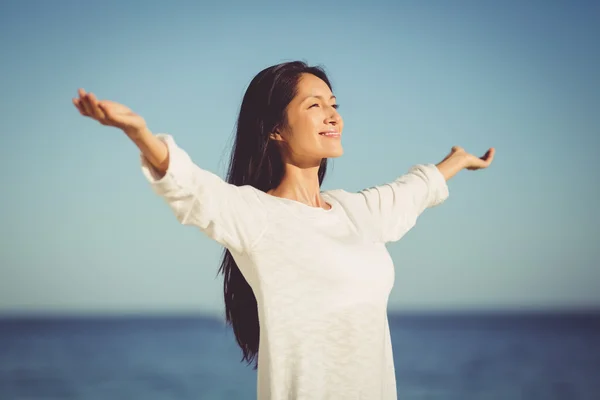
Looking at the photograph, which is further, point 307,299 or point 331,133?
point 331,133

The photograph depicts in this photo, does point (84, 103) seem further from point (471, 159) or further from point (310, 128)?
point (471, 159)

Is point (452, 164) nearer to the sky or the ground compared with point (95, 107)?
nearer to the ground

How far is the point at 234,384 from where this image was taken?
1324cm

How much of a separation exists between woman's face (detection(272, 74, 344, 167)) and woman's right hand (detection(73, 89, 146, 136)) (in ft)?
2.60

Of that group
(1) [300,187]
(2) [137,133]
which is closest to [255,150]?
(1) [300,187]

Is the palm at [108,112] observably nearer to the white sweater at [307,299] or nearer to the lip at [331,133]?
the white sweater at [307,299]

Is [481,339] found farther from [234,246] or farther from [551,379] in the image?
[234,246]

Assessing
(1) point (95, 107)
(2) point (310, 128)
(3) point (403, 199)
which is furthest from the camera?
(3) point (403, 199)

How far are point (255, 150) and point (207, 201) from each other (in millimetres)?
619

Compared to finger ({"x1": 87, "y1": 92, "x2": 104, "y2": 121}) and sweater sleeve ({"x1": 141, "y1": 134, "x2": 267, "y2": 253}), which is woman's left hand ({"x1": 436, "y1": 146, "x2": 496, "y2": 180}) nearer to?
sweater sleeve ({"x1": 141, "y1": 134, "x2": 267, "y2": 253})

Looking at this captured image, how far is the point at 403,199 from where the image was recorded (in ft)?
8.85

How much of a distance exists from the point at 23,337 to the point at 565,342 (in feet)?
67.2

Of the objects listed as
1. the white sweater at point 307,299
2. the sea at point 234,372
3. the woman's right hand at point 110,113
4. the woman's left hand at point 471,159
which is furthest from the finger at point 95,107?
the sea at point 234,372

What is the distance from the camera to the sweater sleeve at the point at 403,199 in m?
2.61
